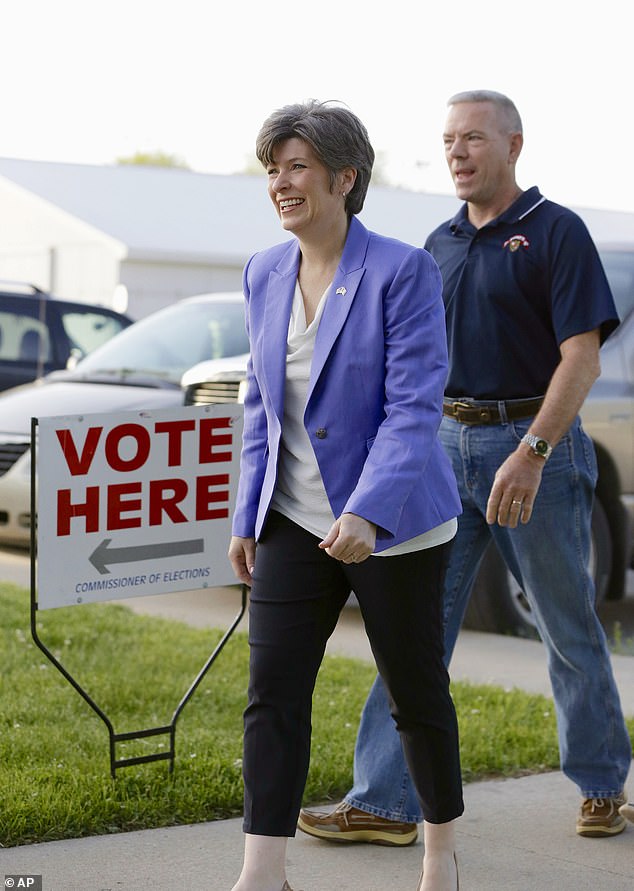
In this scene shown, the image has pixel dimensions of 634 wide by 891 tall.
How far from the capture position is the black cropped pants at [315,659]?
3.51 metres

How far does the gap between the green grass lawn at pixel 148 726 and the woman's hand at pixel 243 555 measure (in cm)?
104

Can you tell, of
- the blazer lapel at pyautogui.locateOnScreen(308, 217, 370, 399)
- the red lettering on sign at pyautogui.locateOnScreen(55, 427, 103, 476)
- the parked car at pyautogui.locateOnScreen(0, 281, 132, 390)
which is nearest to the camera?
the blazer lapel at pyautogui.locateOnScreen(308, 217, 370, 399)

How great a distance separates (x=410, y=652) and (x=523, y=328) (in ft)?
3.83

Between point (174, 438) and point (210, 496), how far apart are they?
0.25 meters

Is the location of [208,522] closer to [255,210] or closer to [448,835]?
[448,835]

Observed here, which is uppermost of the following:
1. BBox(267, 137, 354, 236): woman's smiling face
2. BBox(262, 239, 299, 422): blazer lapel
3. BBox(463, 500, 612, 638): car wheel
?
BBox(267, 137, 354, 236): woman's smiling face

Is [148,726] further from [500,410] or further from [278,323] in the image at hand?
[278,323]

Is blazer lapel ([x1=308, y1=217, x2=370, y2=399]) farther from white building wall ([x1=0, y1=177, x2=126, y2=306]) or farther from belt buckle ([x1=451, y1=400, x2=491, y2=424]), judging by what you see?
white building wall ([x1=0, y1=177, x2=126, y2=306])

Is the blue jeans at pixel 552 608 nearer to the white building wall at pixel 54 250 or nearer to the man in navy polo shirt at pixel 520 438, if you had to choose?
the man in navy polo shirt at pixel 520 438

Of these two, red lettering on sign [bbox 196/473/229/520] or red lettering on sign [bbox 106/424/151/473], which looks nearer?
red lettering on sign [bbox 106/424/151/473]

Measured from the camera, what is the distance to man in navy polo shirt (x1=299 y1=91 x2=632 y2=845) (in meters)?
4.21

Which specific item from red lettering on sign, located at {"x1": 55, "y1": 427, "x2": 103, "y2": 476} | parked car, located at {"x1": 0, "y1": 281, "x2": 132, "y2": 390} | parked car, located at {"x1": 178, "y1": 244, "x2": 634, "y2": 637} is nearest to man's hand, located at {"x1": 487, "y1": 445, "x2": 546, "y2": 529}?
red lettering on sign, located at {"x1": 55, "y1": 427, "x2": 103, "y2": 476}

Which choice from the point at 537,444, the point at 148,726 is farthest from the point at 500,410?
the point at 148,726

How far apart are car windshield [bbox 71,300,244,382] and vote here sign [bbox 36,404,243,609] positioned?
15.4ft
